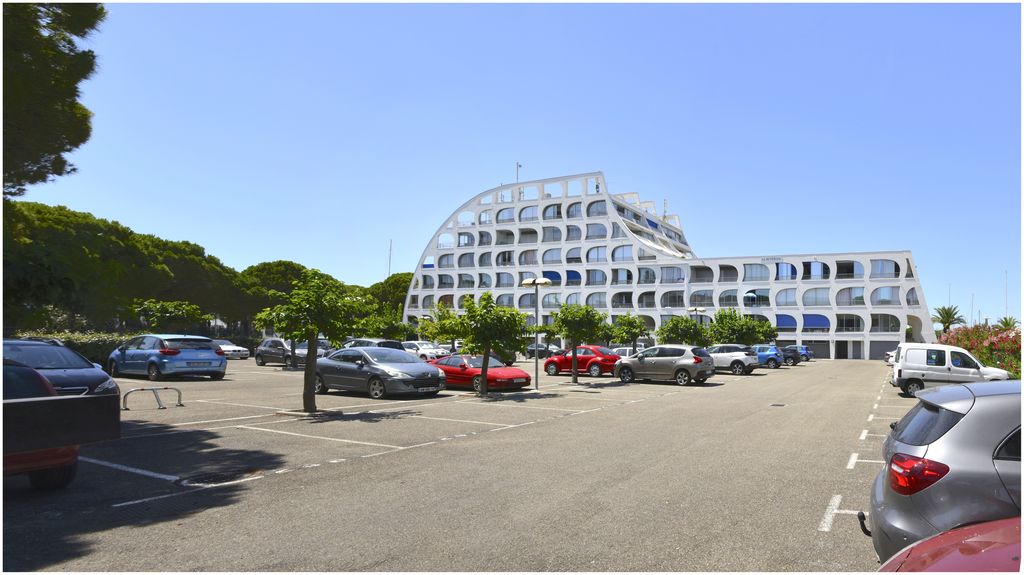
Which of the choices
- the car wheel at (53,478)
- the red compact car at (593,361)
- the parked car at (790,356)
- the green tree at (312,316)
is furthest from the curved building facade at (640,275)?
the car wheel at (53,478)

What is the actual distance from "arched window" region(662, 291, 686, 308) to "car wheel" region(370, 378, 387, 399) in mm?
62505

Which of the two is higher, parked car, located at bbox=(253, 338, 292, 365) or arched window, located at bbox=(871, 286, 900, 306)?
arched window, located at bbox=(871, 286, 900, 306)

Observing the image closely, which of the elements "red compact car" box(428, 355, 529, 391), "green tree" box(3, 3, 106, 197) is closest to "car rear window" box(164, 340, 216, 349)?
"red compact car" box(428, 355, 529, 391)

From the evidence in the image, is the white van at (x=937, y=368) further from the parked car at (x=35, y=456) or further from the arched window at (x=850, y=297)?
the arched window at (x=850, y=297)

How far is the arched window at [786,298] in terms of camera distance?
232ft

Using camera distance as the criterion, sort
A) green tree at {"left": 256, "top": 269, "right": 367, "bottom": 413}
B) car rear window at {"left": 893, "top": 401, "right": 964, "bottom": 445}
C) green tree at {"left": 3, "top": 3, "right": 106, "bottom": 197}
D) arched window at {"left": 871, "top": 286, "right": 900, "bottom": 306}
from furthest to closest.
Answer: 1. arched window at {"left": 871, "top": 286, "right": 900, "bottom": 306}
2. green tree at {"left": 256, "top": 269, "right": 367, "bottom": 413}
3. green tree at {"left": 3, "top": 3, "right": 106, "bottom": 197}
4. car rear window at {"left": 893, "top": 401, "right": 964, "bottom": 445}

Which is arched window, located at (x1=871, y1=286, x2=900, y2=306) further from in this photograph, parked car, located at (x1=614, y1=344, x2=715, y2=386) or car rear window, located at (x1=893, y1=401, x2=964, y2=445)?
car rear window, located at (x1=893, y1=401, x2=964, y2=445)

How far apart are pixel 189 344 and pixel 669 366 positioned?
18.1 metres

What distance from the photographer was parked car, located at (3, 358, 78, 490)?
20.4ft

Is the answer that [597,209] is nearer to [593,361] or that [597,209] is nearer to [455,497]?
[593,361]

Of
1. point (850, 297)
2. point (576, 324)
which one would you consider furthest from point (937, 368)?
point (850, 297)

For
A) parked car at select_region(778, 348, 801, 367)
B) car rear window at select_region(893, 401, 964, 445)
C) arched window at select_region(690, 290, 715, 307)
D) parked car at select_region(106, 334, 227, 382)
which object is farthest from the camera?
arched window at select_region(690, 290, 715, 307)

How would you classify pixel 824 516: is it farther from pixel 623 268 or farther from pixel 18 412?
Result: pixel 623 268

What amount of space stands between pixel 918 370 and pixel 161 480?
20.7 meters
